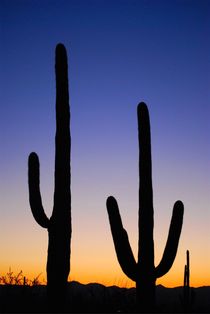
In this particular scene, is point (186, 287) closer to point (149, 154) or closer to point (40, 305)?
point (40, 305)

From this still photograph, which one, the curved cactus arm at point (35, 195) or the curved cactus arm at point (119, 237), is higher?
the curved cactus arm at point (35, 195)

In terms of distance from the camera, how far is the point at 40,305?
1861 cm

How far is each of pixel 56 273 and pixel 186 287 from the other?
10.8 metres

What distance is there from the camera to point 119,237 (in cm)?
1248

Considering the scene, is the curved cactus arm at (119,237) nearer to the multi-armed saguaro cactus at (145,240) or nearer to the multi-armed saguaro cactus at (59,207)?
the multi-armed saguaro cactus at (145,240)

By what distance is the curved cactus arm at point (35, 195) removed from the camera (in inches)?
520

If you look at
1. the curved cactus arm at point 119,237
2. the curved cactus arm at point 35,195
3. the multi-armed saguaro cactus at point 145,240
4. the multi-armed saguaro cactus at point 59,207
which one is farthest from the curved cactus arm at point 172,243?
the curved cactus arm at point 35,195

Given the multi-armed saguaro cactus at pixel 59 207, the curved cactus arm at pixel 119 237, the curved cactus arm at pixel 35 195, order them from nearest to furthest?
the curved cactus arm at pixel 119 237 → the multi-armed saguaro cactus at pixel 59 207 → the curved cactus arm at pixel 35 195

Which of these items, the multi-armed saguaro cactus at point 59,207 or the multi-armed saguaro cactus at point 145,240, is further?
the multi-armed saguaro cactus at point 59,207

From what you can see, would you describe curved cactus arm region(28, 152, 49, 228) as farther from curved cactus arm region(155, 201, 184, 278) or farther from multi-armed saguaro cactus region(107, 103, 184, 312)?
curved cactus arm region(155, 201, 184, 278)

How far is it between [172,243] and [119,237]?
1.26 meters

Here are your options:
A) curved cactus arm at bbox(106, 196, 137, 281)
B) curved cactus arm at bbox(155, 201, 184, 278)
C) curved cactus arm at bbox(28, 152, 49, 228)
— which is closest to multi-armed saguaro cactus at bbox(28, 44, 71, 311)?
curved cactus arm at bbox(28, 152, 49, 228)

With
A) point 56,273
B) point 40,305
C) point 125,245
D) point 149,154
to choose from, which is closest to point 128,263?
point 125,245

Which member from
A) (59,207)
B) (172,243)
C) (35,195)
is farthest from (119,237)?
(35,195)
